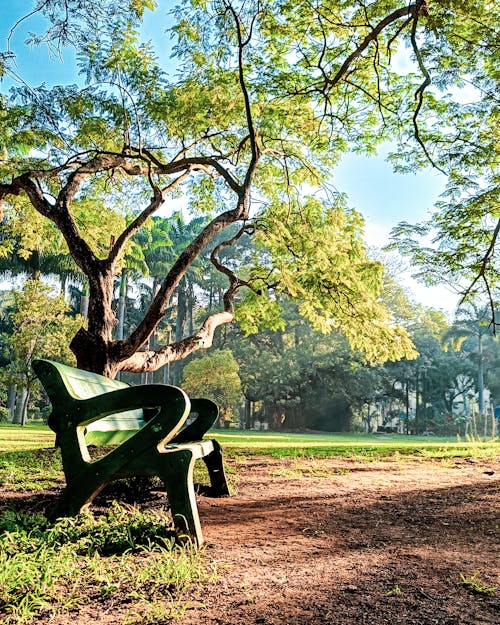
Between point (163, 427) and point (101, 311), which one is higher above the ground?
point (101, 311)

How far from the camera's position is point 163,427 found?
9.84 feet

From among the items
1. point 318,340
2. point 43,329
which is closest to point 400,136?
point 43,329

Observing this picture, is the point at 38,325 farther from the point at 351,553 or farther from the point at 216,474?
the point at 351,553

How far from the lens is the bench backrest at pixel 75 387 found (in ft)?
10.5

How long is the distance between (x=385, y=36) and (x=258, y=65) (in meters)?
2.24

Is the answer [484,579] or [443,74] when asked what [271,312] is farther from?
[484,579]

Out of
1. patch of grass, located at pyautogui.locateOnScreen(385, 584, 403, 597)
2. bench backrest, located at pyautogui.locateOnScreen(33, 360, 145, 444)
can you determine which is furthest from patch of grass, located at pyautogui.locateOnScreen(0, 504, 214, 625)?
patch of grass, located at pyautogui.locateOnScreen(385, 584, 403, 597)

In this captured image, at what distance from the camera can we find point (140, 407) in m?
3.08

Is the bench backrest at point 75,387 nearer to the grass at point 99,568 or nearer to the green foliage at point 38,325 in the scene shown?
the grass at point 99,568

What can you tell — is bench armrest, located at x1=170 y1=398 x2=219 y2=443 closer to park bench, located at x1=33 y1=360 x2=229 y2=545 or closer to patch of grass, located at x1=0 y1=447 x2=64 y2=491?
park bench, located at x1=33 y1=360 x2=229 y2=545

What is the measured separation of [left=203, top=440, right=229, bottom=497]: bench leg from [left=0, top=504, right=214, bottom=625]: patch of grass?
1359mm

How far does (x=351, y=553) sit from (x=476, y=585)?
0.72 meters

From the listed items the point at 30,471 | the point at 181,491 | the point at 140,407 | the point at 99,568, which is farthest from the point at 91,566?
the point at 30,471

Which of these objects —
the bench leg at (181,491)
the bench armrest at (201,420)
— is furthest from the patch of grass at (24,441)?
the bench leg at (181,491)
